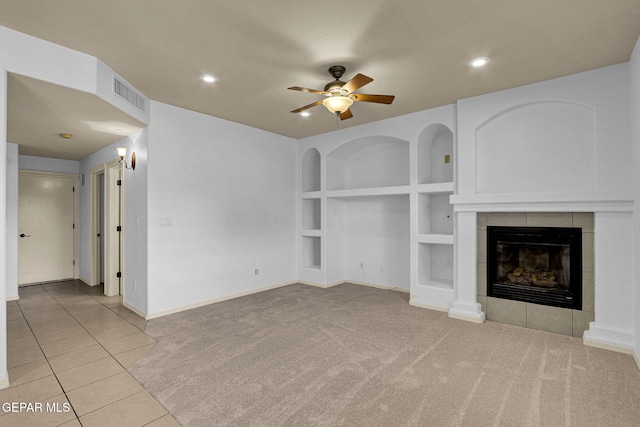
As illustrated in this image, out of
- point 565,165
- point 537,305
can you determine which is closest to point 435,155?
point 565,165

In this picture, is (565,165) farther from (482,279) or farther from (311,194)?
(311,194)

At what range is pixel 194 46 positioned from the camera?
276cm

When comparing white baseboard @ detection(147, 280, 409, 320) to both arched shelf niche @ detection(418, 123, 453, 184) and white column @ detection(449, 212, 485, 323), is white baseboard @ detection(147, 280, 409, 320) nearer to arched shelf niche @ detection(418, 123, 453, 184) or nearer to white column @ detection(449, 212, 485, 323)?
white column @ detection(449, 212, 485, 323)

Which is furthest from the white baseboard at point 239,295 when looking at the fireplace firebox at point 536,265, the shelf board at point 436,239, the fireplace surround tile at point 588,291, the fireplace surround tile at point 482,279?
the fireplace surround tile at point 588,291

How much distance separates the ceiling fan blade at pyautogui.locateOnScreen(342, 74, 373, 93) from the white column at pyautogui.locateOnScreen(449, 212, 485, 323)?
2.22 meters

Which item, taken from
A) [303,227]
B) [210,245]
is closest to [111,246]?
[210,245]

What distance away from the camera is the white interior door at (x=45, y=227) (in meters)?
5.94

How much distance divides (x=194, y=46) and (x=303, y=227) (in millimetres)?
3874

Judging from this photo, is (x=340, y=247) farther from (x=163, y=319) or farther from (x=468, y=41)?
(x=468, y=41)

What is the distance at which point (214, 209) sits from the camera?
15.6ft

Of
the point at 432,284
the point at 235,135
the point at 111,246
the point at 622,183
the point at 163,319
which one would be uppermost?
the point at 235,135

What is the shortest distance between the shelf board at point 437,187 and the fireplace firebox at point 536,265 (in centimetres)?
71

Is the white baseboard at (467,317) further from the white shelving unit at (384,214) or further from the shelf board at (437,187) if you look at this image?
the shelf board at (437,187)

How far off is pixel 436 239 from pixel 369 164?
2113mm
